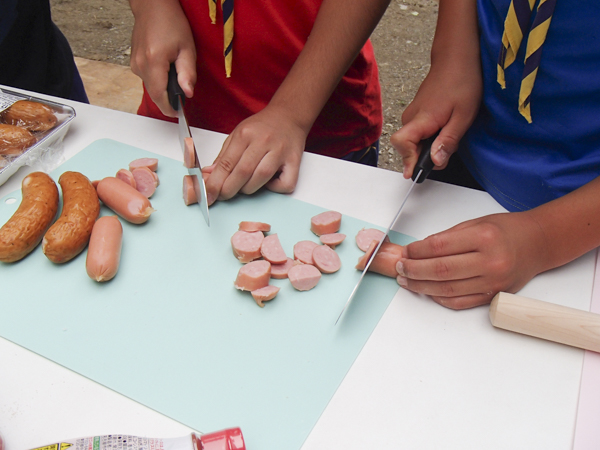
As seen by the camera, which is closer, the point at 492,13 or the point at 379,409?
the point at 379,409

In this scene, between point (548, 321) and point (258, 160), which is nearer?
point (548, 321)

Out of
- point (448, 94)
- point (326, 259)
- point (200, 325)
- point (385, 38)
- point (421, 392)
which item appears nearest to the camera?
point (421, 392)

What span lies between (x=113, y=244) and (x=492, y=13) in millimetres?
1043

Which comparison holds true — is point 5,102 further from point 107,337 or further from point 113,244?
point 107,337

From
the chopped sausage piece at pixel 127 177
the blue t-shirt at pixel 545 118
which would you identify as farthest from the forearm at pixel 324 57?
the chopped sausage piece at pixel 127 177

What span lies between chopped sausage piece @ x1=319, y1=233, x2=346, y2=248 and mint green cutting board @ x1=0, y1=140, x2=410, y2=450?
0.08ft

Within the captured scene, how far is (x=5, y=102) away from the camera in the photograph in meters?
1.31

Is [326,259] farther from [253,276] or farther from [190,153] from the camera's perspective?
[190,153]

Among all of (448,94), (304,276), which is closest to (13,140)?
(304,276)

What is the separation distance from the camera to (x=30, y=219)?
102cm

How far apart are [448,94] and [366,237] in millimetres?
416

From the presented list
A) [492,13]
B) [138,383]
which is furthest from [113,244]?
[492,13]

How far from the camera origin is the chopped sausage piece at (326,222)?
105cm

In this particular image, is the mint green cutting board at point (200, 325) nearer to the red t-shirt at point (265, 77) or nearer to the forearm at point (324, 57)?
the forearm at point (324, 57)
